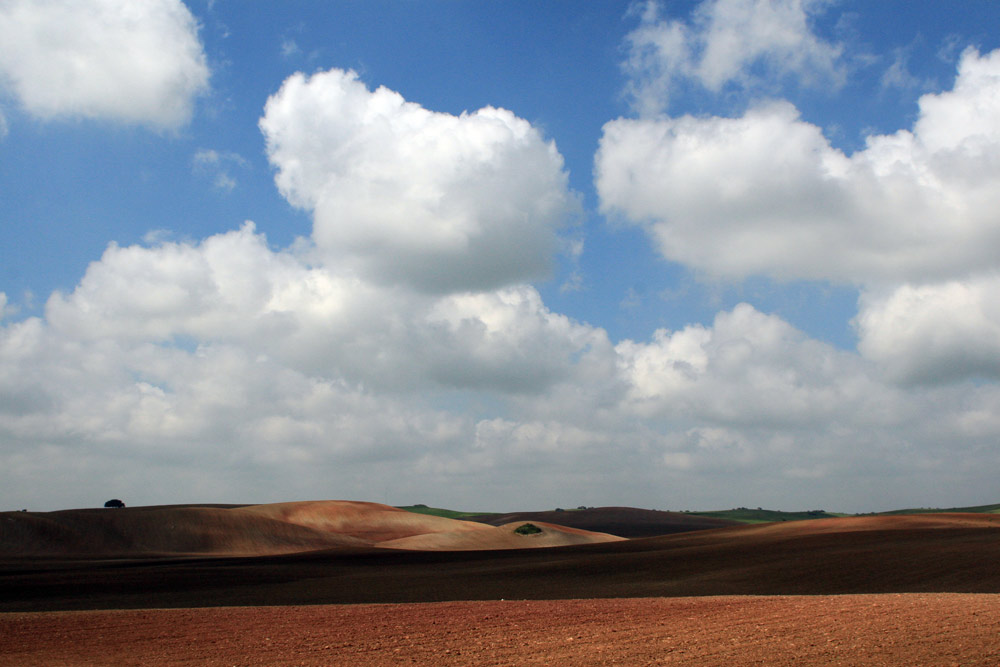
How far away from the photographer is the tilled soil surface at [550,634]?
15125 millimetres

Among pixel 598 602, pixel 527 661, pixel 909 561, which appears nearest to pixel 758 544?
pixel 909 561

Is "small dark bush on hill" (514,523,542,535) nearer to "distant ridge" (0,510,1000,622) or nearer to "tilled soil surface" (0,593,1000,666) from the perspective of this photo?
"distant ridge" (0,510,1000,622)

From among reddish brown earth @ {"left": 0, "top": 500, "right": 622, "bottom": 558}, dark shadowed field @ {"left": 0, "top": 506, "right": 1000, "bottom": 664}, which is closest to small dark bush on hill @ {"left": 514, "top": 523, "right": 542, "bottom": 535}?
reddish brown earth @ {"left": 0, "top": 500, "right": 622, "bottom": 558}

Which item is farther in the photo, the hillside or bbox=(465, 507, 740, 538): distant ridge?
bbox=(465, 507, 740, 538): distant ridge

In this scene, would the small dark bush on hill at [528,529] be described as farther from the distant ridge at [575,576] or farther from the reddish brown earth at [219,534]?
the distant ridge at [575,576]

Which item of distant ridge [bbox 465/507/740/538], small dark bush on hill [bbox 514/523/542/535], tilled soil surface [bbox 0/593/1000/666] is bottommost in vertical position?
distant ridge [bbox 465/507/740/538]

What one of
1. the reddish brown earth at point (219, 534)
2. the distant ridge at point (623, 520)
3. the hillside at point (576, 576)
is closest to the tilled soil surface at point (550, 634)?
the hillside at point (576, 576)

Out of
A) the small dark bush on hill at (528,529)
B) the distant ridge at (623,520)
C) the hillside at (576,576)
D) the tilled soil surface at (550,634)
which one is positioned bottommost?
the distant ridge at (623,520)

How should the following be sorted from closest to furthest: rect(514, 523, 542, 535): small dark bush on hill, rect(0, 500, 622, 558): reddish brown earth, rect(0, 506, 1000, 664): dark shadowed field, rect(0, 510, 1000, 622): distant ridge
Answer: rect(0, 506, 1000, 664): dark shadowed field → rect(0, 510, 1000, 622): distant ridge → rect(0, 500, 622, 558): reddish brown earth → rect(514, 523, 542, 535): small dark bush on hill

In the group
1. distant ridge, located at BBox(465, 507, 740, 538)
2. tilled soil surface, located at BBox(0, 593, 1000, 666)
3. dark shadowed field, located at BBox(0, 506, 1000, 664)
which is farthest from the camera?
distant ridge, located at BBox(465, 507, 740, 538)

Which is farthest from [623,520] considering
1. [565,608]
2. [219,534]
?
[565,608]

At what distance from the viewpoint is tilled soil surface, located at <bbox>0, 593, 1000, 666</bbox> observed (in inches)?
595

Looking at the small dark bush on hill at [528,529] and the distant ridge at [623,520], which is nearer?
the small dark bush on hill at [528,529]

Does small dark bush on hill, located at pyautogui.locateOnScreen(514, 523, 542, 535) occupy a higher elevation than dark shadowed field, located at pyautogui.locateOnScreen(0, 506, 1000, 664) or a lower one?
lower
